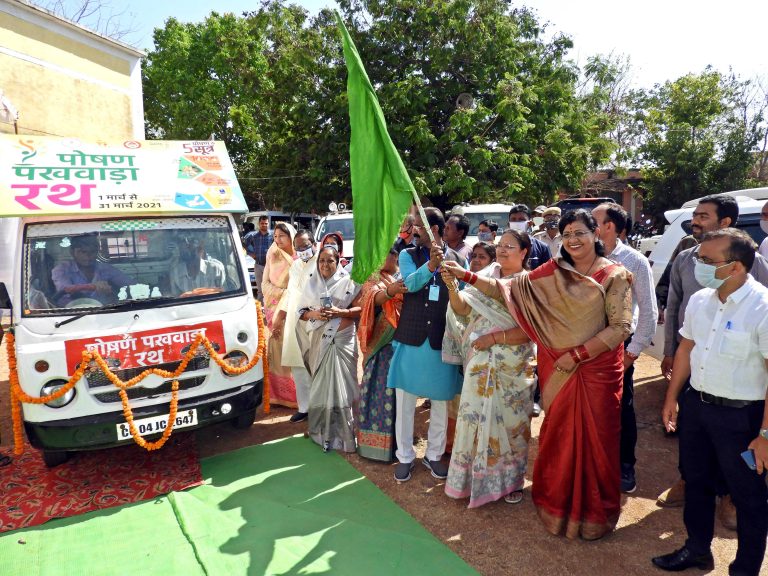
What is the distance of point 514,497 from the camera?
11.6 feet

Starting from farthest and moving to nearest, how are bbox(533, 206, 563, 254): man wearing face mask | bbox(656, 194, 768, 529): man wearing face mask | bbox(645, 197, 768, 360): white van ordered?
bbox(533, 206, 563, 254): man wearing face mask < bbox(645, 197, 768, 360): white van < bbox(656, 194, 768, 529): man wearing face mask

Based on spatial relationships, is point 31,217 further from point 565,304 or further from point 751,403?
point 751,403

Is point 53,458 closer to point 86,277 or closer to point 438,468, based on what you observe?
point 86,277

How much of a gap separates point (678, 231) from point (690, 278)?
2044mm

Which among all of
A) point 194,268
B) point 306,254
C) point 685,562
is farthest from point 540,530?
point 194,268

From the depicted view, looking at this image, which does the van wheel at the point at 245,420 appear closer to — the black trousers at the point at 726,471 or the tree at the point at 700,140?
the black trousers at the point at 726,471

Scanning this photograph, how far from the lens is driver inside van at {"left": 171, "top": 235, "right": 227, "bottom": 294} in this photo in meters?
4.20

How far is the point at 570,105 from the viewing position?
1638cm

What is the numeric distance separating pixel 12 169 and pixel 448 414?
378 centimetres

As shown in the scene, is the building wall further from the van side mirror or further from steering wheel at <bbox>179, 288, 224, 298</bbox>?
steering wheel at <bbox>179, 288, 224, 298</bbox>

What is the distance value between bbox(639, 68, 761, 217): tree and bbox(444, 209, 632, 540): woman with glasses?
74.0ft

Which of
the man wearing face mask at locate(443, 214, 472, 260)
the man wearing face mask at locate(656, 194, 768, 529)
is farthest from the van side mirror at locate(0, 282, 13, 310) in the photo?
the man wearing face mask at locate(656, 194, 768, 529)

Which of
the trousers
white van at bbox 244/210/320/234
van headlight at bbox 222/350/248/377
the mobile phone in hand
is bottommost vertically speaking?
the trousers

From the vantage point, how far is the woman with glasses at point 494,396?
3.33m
